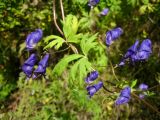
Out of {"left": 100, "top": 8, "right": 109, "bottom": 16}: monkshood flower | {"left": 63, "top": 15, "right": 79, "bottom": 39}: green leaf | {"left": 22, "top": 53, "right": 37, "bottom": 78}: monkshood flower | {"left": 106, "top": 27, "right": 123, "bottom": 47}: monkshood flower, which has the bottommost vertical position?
{"left": 22, "top": 53, "right": 37, "bottom": 78}: monkshood flower

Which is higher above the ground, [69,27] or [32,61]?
[69,27]

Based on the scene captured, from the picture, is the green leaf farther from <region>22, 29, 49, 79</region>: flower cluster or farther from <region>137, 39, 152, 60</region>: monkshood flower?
<region>137, 39, 152, 60</region>: monkshood flower

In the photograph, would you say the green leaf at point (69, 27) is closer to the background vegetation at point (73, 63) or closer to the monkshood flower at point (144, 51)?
the monkshood flower at point (144, 51)

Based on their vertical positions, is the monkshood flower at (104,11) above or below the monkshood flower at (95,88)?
above

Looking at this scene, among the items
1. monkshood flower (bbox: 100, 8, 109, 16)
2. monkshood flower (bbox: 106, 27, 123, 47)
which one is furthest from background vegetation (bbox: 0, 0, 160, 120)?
monkshood flower (bbox: 106, 27, 123, 47)

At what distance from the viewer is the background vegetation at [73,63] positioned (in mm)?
3582

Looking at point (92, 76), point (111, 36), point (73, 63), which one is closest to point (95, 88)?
point (92, 76)

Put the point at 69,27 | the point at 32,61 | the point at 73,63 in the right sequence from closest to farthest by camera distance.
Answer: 1. the point at 32,61
2. the point at 69,27
3. the point at 73,63

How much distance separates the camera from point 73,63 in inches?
150

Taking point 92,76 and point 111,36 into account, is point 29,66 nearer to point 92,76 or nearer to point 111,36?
point 92,76

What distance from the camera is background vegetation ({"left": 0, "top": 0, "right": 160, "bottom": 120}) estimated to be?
11.8 feet

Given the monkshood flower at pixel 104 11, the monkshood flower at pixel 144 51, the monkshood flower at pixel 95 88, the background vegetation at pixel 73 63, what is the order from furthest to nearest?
the monkshood flower at pixel 104 11 < the background vegetation at pixel 73 63 < the monkshood flower at pixel 95 88 < the monkshood flower at pixel 144 51

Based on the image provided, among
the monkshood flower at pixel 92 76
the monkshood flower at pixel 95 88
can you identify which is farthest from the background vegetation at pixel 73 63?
the monkshood flower at pixel 92 76

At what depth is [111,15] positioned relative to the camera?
409cm
